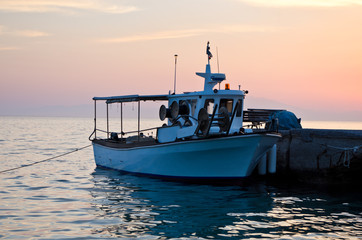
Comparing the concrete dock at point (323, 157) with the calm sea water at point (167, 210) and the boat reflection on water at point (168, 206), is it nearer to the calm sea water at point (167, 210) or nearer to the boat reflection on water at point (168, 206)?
the calm sea water at point (167, 210)

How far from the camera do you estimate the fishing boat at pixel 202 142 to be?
17.4m

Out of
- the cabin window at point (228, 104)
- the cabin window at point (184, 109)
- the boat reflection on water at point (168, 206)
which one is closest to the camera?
the boat reflection on water at point (168, 206)

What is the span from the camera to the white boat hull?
17281 millimetres

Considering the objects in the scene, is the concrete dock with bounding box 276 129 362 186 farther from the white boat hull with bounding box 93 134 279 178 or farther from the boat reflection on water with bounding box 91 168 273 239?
the boat reflection on water with bounding box 91 168 273 239

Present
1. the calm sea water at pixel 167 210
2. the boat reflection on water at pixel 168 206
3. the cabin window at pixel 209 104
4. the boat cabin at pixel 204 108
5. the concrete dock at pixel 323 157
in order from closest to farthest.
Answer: the calm sea water at pixel 167 210, the boat reflection on water at pixel 168 206, the boat cabin at pixel 204 108, the concrete dock at pixel 323 157, the cabin window at pixel 209 104

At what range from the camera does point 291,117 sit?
27.0 m

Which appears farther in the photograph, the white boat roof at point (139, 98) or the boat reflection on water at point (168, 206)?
the white boat roof at point (139, 98)

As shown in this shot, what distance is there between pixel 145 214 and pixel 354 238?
5.93m

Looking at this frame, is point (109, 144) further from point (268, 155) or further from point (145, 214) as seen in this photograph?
point (145, 214)

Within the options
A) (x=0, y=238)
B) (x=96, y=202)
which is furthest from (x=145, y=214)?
(x=0, y=238)

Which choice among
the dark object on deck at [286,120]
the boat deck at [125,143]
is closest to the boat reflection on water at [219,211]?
the boat deck at [125,143]

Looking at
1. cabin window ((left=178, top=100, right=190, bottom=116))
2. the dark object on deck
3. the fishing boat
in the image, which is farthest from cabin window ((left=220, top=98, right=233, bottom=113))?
the dark object on deck

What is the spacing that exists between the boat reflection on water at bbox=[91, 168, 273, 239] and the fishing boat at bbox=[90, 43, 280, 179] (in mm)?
676

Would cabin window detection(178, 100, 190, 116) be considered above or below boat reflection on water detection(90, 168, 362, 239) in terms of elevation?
above
